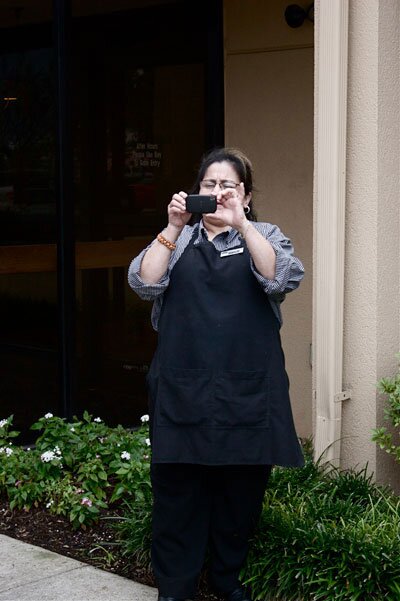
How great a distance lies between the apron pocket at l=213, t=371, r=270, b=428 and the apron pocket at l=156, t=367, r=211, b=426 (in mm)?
44

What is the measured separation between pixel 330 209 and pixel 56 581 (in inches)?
81.3

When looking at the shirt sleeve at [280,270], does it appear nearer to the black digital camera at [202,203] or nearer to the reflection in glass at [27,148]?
the black digital camera at [202,203]

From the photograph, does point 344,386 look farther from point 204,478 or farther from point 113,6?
point 113,6

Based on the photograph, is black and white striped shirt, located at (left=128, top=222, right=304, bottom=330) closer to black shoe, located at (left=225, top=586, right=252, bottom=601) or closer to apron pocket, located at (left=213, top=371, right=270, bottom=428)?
apron pocket, located at (left=213, top=371, right=270, bottom=428)

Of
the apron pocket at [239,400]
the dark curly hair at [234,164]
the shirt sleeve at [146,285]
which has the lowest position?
the apron pocket at [239,400]

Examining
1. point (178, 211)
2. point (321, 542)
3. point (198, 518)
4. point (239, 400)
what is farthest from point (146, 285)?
point (321, 542)

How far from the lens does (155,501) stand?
4.20m

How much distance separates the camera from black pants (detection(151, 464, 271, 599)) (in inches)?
162

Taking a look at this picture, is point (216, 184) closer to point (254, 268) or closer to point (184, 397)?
point (254, 268)

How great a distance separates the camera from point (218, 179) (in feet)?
13.3

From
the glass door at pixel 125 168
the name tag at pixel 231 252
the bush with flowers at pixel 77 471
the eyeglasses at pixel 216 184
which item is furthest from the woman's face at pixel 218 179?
the glass door at pixel 125 168

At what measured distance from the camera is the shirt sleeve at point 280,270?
3938 millimetres

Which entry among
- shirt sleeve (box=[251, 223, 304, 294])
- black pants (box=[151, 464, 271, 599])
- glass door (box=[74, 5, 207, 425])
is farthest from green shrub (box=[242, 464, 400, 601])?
glass door (box=[74, 5, 207, 425])

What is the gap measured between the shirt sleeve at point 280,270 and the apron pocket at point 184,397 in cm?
39
